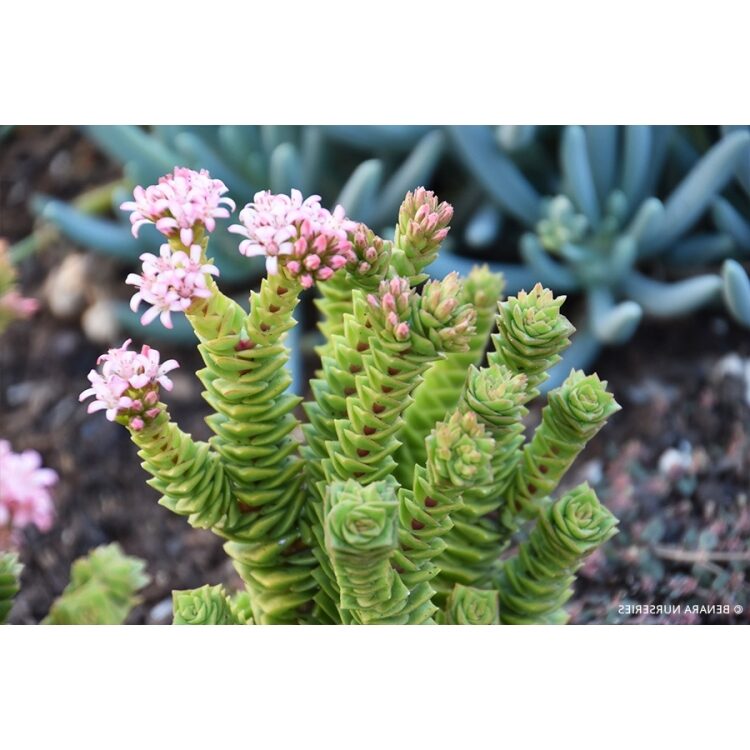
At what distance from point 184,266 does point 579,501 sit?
1.20ft

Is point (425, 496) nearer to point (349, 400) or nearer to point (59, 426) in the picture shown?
point (349, 400)

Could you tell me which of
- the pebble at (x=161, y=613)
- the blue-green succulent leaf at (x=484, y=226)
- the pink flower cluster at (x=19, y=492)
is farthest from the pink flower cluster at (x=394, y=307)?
the blue-green succulent leaf at (x=484, y=226)

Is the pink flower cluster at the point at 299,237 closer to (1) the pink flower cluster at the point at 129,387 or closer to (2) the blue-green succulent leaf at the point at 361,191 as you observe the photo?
(1) the pink flower cluster at the point at 129,387

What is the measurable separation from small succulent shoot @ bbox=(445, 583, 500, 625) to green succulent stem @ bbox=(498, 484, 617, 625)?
0.04m

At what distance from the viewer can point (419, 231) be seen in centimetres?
80

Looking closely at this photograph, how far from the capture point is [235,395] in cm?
84

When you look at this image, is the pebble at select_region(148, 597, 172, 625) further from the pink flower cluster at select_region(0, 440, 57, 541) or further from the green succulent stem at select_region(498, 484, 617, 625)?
the green succulent stem at select_region(498, 484, 617, 625)

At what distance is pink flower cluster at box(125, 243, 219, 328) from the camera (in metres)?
0.76

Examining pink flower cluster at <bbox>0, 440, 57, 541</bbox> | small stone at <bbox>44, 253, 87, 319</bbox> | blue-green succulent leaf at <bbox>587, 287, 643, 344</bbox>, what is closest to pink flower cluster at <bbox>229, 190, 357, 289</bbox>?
pink flower cluster at <bbox>0, 440, 57, 541</bbox>

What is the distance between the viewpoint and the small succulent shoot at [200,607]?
0.87 metres

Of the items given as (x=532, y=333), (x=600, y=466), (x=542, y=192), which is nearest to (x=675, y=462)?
(x=600, y=466)

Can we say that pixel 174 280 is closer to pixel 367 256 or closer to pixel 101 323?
pixel 367 256
